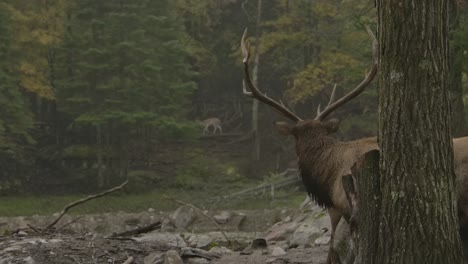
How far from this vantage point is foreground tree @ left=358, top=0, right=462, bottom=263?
4.59 m

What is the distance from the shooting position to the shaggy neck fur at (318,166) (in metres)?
6.70

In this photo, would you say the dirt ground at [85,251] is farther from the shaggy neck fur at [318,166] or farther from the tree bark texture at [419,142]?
the tree bark texture at [419,142]

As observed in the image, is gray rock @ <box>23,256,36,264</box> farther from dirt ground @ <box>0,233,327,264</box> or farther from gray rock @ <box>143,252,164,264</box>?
gray rock @ <box>143,252,164,264</box>

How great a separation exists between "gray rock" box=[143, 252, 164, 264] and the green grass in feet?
51.7

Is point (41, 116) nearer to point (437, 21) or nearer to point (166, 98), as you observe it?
point (166, 98)

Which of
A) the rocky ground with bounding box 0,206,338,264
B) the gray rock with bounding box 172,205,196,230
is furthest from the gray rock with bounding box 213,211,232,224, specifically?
the rocky ground with bounding box 0,206,338,264

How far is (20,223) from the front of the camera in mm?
20562

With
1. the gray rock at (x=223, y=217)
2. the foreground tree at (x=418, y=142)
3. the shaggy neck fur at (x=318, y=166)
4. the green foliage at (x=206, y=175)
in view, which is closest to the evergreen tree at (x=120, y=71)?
the green foliage at (x=206, y=175)

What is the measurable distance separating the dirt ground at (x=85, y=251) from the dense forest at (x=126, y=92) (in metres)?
17.9

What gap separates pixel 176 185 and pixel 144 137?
10.8ft

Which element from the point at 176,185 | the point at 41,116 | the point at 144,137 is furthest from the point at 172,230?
the point at 41,116

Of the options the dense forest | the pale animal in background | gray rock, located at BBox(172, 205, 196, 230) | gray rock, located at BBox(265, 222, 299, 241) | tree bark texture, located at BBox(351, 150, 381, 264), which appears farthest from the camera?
the pale animal in background

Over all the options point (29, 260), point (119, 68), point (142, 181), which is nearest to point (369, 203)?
point (29, 260)

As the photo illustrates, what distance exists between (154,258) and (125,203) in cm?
1787
